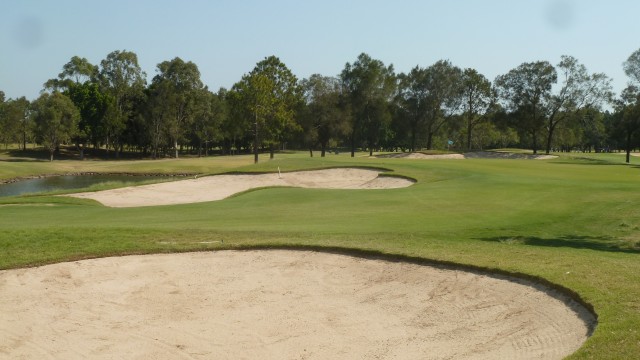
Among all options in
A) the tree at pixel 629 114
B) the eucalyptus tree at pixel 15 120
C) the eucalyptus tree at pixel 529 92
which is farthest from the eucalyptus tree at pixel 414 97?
the eucalyptus tree at pixel 15 120

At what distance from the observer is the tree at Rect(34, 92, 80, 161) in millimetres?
87938

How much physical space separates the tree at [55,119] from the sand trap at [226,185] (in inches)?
2217

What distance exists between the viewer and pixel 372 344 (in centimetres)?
963

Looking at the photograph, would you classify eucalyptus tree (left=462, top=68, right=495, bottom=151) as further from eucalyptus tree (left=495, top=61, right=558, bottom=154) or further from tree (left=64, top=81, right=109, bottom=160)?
tree (left=64, top=81, right=109, bottom=160)

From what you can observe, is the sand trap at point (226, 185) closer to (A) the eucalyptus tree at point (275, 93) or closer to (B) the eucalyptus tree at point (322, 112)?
(A) the eucalyptus tree at point (275, 93)

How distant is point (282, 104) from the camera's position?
3095 inches

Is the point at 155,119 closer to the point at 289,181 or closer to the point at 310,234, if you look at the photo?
the point at 289,181

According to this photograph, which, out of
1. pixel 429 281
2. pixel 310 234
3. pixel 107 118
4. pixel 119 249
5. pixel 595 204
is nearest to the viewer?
pixel 429 281

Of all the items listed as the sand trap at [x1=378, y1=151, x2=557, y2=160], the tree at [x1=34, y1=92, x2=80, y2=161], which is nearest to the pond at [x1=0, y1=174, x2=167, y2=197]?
the tree at [x1=34, y1=92, x2=80, y2=161]

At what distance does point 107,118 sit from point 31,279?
305 feet

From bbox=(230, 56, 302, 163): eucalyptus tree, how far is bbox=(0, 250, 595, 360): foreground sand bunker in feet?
207

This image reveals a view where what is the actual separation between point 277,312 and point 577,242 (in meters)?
11.0

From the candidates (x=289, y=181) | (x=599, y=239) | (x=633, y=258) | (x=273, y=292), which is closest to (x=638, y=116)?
(x=289, y=181)

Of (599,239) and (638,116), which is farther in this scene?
(638,116)
